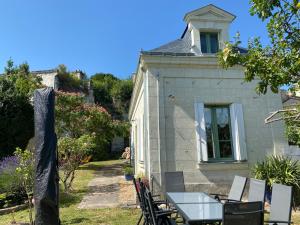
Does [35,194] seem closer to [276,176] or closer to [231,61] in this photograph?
[231,61]

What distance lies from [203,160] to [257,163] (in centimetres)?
157

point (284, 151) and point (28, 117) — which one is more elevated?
point (28, 117)

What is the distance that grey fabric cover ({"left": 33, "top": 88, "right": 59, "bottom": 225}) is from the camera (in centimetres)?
456

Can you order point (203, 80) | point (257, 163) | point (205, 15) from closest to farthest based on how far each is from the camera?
point (257, 163), point (203, 80), point (205, 15)

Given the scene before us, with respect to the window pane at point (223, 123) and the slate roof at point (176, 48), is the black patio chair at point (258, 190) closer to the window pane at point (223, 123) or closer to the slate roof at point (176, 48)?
the window pane at point (223, 123)

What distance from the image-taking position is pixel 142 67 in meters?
8.96

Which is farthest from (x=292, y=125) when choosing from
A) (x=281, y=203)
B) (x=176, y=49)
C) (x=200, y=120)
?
(x=281, y=203)

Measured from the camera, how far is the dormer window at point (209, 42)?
960cm

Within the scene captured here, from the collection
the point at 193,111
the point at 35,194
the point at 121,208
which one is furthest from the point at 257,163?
the point at 35,194

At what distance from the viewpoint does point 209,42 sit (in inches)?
382

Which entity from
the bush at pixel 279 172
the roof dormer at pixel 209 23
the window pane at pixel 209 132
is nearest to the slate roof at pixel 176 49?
the roof dormer at pixel 209 23

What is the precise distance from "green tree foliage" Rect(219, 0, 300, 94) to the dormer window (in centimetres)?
450

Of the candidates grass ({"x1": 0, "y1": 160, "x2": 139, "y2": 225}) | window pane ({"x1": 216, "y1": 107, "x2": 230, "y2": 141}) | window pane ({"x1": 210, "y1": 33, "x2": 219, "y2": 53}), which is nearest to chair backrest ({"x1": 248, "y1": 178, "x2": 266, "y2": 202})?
grass ({"x1": 0, "y1": 160, "x2": 139, "y2": 225})

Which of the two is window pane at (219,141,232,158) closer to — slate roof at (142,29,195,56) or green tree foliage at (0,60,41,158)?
slate roof at (142,29,195,56)
